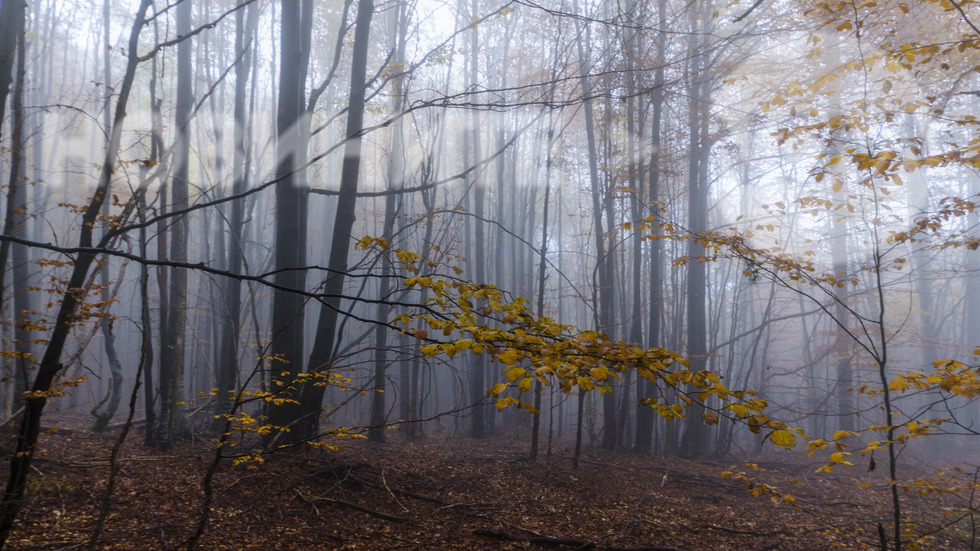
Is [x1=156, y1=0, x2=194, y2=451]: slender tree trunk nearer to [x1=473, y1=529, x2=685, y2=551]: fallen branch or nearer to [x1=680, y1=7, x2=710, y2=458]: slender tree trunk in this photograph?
[x1=473, y1=529, x2=685, y2=551]: fallen branch

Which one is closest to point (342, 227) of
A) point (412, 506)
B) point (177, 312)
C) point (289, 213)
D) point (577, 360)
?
point (289, 213)

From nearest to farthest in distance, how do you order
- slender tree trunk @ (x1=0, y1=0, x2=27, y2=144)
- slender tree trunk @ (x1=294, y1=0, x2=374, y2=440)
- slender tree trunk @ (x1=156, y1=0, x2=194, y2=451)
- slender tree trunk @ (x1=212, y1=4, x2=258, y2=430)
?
slender tree trunk @ (x1=0, y1=0, x2=27, y2=144) < slender tree trunk @ (x1=294, y1=0, x2=374, y2=440) < slender tree trunk @ (x1=156, y1=0, x2=194, y2=451) < slender tree trunk @ (x1=212, y1=4, x2=258, y2=430)

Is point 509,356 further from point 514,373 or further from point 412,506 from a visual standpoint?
point 412,506

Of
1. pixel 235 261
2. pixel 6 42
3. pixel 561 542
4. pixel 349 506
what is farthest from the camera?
pixel 235 261

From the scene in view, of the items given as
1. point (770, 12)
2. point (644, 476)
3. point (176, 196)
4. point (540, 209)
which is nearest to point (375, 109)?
point (176, 196)

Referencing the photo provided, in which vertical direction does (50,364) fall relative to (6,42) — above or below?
below

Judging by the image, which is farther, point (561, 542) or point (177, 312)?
point (177, 312)

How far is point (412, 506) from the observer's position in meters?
5.81

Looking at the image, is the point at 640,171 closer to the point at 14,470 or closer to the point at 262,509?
the point at 262,509

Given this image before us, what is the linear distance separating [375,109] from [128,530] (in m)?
9.83

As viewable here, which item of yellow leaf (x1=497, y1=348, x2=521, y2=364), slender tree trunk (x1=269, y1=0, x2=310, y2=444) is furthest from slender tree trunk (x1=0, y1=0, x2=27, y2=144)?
yellow leaf (x1=497, y1=348, x2=521, y2=364)

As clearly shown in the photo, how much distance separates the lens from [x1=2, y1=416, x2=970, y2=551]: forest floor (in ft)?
14.8

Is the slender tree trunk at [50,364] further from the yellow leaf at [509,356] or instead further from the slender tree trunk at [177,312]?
the yellow leaf at [509,356]

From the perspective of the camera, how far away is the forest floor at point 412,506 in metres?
4.52
